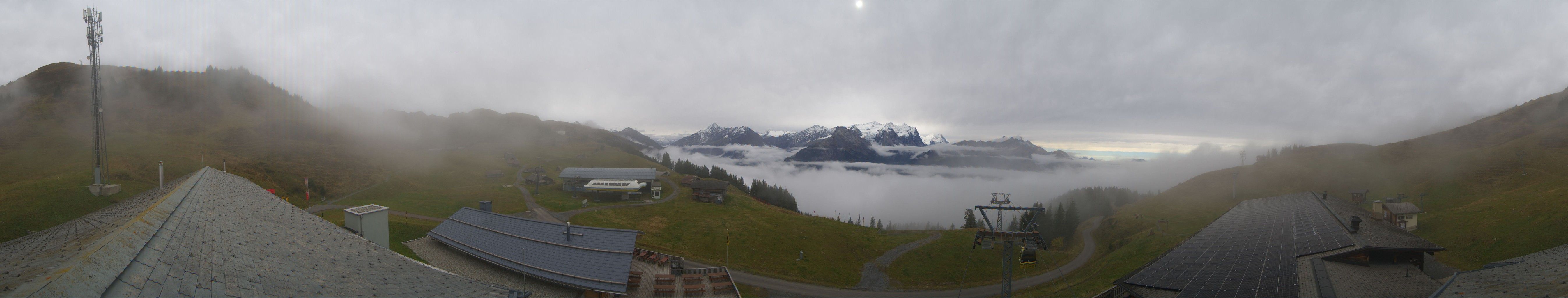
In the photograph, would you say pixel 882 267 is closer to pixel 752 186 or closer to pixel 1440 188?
pixel 752 186

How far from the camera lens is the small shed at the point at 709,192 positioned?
9794 cm

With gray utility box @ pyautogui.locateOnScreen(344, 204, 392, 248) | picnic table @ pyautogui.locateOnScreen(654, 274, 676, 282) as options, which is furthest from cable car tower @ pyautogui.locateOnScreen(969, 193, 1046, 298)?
gray utility box @ pyautogui.locateOnScreen(344, 204, 392, 248)

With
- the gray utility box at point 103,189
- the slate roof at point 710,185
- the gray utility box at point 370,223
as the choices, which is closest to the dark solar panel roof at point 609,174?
the slate roof at point 710,185

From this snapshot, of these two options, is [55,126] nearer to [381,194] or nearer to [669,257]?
[381,194]

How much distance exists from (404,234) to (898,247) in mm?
71189

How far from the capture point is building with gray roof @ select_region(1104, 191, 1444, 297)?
92.9 feet

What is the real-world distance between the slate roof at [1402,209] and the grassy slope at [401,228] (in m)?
111

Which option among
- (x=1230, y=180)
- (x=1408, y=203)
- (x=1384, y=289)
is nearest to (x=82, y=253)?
(x=1384, y=289)

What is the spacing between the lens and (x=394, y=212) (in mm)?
65062

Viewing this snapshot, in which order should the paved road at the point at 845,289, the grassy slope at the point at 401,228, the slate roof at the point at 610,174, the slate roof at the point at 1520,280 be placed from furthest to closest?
the slate roof at the point at 610,174
the paved road at the point at 845,289
the grassy slope at the point at 401,228
the slate roof at the point at 1520,280

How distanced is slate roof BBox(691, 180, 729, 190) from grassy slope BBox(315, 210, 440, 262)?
161 feet

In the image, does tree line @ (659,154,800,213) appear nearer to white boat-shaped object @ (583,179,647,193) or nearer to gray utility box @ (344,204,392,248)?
white boat-shaped object @ (583,179,647,193)

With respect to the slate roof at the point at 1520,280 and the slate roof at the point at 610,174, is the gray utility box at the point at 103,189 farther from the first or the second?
the slate roof at the point at 1520,280

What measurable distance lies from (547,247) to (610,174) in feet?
243
